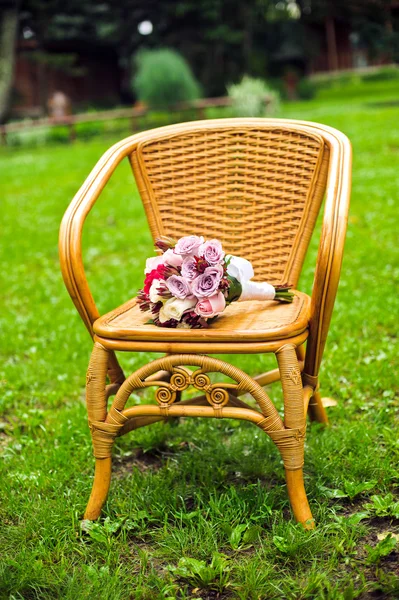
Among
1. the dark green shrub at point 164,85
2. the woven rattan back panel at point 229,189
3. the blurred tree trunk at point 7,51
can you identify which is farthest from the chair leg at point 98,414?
the blurred tree trunk at point 7,51

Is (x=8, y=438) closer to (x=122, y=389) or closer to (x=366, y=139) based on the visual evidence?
(x=122, y=389)

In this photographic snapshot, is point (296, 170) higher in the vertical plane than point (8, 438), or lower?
higher

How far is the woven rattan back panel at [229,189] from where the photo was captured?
255cm

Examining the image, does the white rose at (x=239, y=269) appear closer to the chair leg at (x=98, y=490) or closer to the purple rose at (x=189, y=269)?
the purple rose at (x=189, y=269)

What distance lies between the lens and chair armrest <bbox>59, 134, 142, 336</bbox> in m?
2.12

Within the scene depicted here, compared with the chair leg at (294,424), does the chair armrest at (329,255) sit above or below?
above

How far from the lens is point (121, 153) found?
247cm

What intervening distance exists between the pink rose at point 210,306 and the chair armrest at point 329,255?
279mm

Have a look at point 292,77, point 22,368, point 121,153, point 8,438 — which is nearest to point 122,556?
point 8,438

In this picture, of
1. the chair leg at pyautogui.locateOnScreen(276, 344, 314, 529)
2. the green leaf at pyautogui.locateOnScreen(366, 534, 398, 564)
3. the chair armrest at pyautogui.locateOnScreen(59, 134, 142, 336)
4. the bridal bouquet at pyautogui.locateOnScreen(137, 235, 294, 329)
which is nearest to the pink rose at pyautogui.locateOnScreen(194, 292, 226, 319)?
the bridal bouquet at pyautogui.locateOnScreen(137, 235, 294, 329)

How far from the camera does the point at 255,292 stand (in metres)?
2.23

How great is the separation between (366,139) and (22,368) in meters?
7.60

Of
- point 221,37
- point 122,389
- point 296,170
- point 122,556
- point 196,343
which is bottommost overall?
point 122,556

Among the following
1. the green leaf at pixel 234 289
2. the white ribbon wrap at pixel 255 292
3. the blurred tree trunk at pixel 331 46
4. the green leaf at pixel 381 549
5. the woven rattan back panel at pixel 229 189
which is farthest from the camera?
the blurred tree trunk at pixel 331 46
